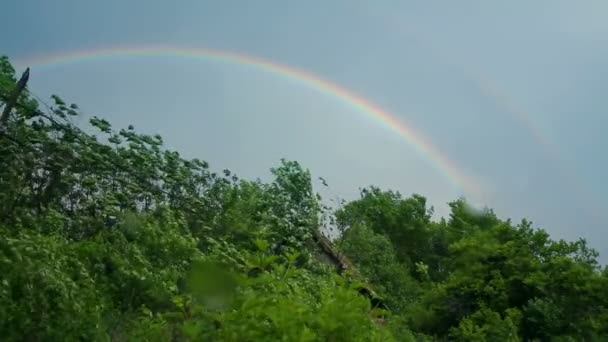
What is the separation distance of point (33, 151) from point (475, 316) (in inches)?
507

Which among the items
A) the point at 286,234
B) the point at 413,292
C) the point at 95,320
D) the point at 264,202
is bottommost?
the point at 95,320

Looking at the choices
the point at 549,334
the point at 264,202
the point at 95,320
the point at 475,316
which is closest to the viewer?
the point at 95,320

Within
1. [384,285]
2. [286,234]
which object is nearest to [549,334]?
[286,234]

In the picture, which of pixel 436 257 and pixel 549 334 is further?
pixel 436 257

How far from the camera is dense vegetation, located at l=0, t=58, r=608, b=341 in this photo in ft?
15.7

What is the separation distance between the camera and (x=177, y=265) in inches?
339

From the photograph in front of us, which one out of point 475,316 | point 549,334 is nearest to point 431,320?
point 475,316

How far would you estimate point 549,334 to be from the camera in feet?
51.9

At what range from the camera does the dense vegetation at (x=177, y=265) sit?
4793 millimetres

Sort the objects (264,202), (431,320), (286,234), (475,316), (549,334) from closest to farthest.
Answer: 1. (286,234)
2. (264,202)
3. (549,334)
4. (475,316)
5. (431,320)

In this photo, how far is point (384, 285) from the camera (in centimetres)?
2516

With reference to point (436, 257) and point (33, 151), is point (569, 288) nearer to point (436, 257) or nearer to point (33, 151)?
point (33, 151)

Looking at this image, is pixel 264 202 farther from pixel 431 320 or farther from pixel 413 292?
pixel 413 292

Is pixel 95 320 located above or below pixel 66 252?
below
